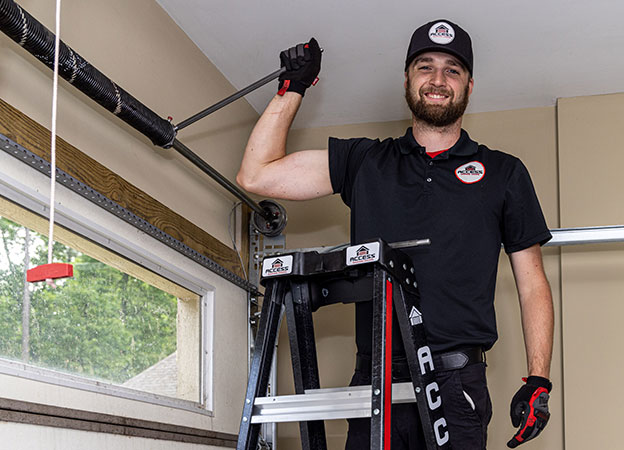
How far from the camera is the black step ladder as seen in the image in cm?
205

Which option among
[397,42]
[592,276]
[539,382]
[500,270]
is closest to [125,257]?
[539,382]

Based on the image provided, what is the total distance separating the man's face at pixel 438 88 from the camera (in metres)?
2.67

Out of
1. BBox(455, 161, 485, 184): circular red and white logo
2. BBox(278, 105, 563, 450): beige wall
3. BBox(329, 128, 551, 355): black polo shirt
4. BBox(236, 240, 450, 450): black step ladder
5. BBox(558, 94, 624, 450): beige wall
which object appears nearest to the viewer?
BBox(236, 240, 450, 450): black step ladder

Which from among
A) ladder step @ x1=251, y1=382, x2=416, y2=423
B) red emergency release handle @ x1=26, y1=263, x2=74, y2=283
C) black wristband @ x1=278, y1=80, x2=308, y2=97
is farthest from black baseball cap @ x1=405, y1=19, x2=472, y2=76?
red emergency release handle @ x1=26, y1=263, x2=74, y2=283

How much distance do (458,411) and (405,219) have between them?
1.98 ft

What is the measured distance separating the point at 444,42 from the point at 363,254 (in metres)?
0.95

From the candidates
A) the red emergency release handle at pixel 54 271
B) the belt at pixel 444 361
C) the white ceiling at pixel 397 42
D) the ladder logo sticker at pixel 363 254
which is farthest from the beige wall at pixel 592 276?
the red emergency release handle at pixel 54 271

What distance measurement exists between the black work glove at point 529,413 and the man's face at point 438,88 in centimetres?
91

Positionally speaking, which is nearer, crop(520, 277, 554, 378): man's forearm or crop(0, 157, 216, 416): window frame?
crop(0, 157, 216, 416): window frame

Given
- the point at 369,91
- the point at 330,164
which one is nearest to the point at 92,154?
the point at 330,164

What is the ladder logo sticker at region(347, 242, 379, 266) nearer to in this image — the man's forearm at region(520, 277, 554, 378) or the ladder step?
the ladder step

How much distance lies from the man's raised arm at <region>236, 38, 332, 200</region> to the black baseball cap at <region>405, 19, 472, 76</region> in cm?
36

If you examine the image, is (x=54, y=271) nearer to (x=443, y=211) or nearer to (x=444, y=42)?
(x=443, y=211)

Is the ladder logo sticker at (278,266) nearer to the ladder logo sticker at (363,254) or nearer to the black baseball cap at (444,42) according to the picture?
the ladder logo sticker at (363,254)
